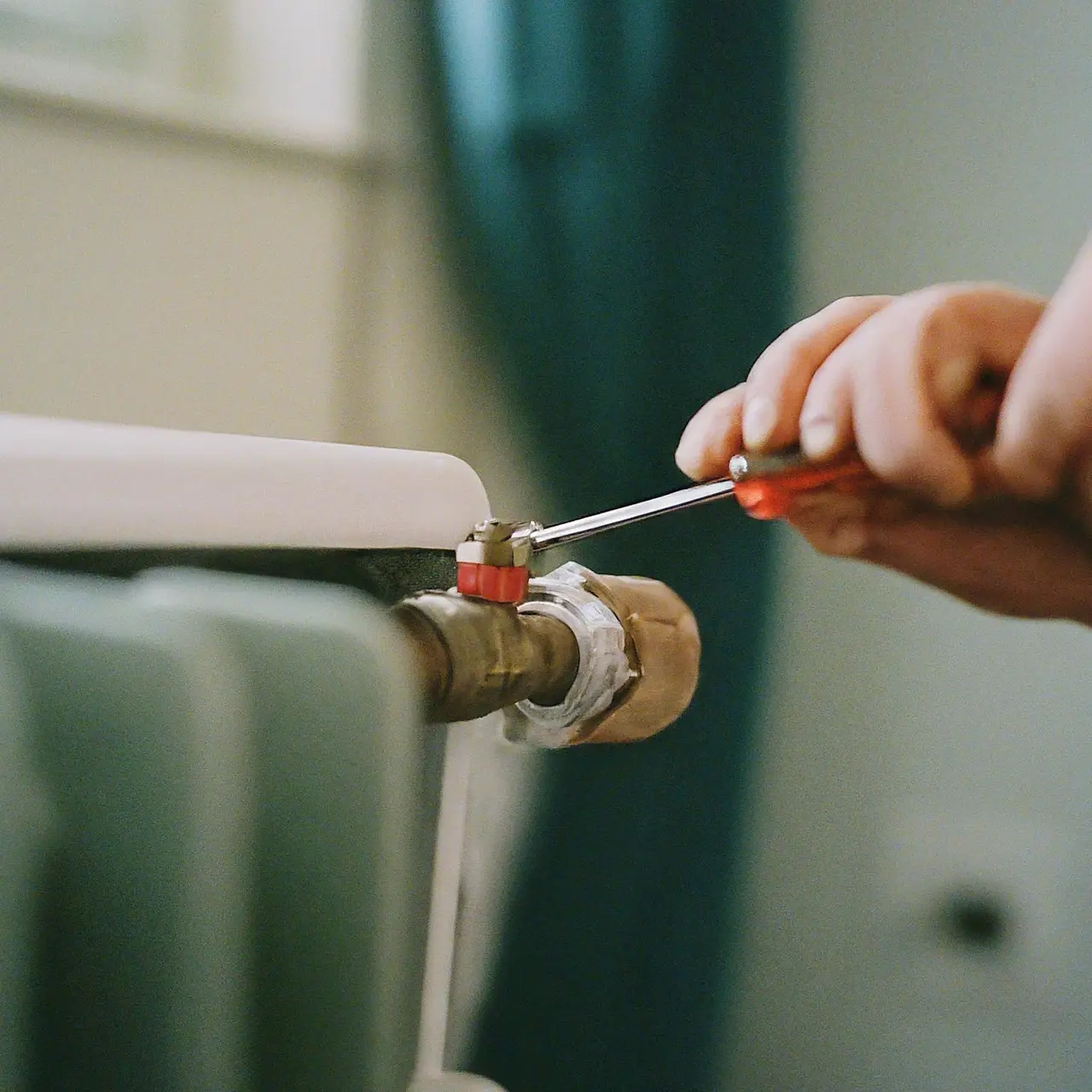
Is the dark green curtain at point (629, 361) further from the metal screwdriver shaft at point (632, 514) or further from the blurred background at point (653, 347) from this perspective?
the metal screwdriver shaft at point (632, 514)

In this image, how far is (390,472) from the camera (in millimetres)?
314

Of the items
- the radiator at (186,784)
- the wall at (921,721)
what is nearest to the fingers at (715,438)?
the radiator at (186,784)

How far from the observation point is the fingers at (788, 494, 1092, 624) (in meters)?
0.34

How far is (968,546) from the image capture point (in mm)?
350

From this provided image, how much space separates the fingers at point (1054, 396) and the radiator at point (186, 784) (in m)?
0.15

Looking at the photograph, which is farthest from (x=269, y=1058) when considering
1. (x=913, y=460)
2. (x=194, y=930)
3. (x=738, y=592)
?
(x=738, y=592)

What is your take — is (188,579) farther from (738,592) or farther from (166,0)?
(166,0)

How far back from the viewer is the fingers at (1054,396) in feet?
0.75

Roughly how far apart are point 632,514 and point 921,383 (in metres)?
0.09

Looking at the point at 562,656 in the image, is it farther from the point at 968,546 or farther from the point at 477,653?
the point at 968,546

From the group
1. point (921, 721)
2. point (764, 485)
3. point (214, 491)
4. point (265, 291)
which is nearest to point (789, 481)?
point (764, 485)

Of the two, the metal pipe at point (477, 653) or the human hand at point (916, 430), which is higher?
the human hand at point (916, 430)

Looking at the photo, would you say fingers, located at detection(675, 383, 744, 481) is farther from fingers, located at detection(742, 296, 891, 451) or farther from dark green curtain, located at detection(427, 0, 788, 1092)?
dark green curtain, located at detection(427, 0, 788, 1092)

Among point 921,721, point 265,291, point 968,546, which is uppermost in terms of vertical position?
point 265,291
